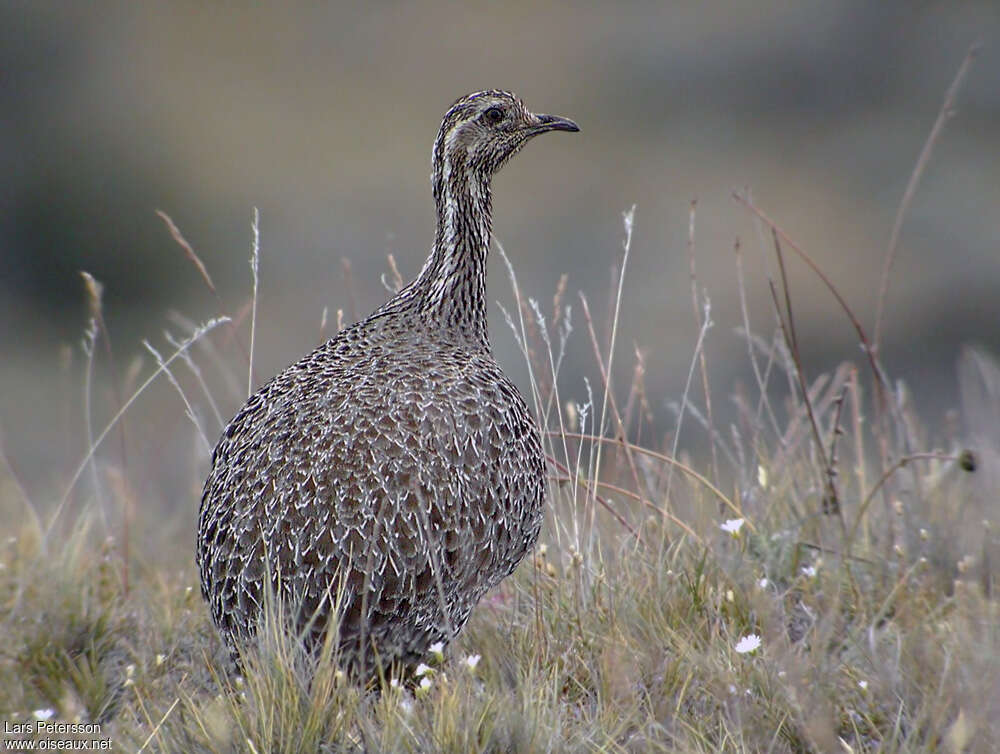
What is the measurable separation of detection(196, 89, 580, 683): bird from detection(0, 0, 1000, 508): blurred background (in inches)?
393

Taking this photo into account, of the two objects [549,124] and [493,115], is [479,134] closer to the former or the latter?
[493,115]

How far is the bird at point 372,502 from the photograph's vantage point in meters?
4.14

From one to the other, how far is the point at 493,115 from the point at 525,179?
1486cm

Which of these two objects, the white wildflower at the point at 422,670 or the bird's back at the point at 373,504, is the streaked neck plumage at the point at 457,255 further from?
the white wildflower at the point at 422,670

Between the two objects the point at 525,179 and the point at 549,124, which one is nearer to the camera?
the point at 549,124

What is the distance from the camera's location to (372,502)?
421cm

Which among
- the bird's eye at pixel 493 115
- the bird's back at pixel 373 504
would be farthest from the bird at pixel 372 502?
the bird's eye at pixel 493 115

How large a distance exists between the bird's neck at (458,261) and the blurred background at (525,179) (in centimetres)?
923

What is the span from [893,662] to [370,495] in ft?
5.40

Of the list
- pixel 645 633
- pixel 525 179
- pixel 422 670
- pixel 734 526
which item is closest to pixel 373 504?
pixel 422 670

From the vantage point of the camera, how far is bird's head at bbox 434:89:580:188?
5.35 meters

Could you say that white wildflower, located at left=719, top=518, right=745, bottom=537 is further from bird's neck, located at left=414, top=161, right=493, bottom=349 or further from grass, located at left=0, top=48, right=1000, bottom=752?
bird's neck, located at left=414, top=161, right=493, bottom=349

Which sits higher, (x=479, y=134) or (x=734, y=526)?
(x=479, y=134)

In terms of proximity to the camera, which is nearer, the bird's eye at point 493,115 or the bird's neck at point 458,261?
the bird's neck at point 458,261
